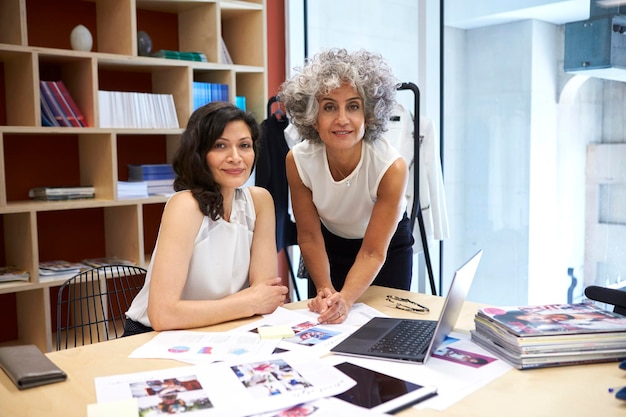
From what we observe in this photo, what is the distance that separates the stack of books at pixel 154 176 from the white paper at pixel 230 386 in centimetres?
217

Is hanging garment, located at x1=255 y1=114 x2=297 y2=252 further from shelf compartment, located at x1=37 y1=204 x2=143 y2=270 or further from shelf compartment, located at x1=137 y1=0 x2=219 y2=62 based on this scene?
shelf compartment, located at x1=37 y1=204 x2=143 y2=270

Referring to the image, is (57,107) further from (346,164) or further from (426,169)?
→ (426,169)

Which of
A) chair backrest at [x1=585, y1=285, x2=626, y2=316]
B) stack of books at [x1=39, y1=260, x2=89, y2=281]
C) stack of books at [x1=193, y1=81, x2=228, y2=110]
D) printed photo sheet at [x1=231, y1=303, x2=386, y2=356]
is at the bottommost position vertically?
stack of books at [x1=39, y1=260, x2=89, y2=281]

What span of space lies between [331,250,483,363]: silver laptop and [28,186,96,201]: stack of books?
202cm

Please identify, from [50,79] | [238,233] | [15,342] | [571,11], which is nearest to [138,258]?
[15,342]

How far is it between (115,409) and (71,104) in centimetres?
231

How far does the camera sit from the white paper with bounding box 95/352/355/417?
113cm

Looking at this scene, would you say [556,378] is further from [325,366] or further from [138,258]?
[138,258]

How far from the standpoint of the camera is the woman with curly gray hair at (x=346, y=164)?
2.03 metres

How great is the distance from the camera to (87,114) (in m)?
3.12

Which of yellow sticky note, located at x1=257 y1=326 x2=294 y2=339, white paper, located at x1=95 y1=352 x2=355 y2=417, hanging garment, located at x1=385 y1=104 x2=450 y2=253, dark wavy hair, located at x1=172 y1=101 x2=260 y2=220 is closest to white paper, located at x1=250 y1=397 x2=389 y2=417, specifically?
white paper, located at x1=95 y1=352 x2=355 y2=417

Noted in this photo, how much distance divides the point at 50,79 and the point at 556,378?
9.61 feet

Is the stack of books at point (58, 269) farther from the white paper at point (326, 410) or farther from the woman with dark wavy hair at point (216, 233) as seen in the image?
the white paper at point (326, 410)

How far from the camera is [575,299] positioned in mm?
3047
